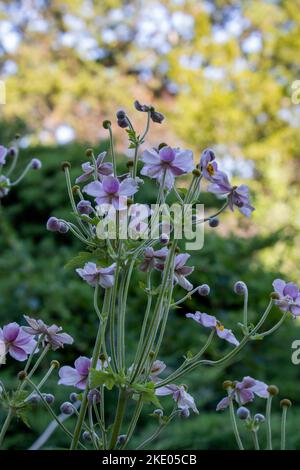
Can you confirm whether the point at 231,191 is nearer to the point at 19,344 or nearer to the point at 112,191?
the point at 112,191

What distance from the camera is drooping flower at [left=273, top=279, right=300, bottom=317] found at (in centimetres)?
77

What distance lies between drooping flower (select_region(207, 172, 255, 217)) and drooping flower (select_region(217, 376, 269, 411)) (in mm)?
200

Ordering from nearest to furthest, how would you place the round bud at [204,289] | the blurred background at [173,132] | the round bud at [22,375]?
the round bud at [22,375] < the round bud at [204,289] < the blurred background at [173,132]

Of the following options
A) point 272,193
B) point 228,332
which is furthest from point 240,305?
point 272,193

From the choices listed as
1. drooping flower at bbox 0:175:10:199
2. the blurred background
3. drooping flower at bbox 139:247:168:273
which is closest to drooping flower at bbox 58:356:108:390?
drooping flower at bbox 139:247:168:273

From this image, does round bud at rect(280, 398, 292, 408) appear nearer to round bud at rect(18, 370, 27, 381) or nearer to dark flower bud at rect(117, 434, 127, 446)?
dark flower bud at rect(117, 434, 127, 446)

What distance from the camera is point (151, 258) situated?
0.81 meters

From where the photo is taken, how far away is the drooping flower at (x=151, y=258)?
80cm

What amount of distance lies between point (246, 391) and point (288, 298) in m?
0.12

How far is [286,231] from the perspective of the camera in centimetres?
437

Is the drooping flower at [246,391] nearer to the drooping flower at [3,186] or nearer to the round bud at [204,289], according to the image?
the round bud at [204,289]

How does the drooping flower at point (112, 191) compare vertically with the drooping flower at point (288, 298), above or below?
above

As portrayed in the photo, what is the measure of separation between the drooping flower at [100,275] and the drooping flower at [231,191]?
0.16 m

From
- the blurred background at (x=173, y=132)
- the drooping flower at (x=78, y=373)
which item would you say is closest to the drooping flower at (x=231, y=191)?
the drooping flower at (x=78, y=373)
